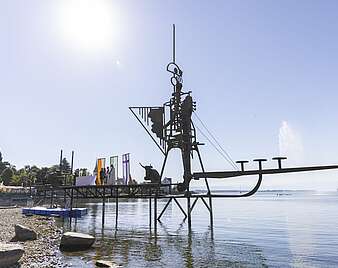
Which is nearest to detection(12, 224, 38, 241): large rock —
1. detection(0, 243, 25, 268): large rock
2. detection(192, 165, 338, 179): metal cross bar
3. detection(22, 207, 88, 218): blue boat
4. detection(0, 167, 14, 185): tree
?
detection(0, 243, 25, 268): large rock

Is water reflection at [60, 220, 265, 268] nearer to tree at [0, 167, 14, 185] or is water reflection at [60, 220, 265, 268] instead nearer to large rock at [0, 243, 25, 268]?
large rock at [0, 243, 25, 268]

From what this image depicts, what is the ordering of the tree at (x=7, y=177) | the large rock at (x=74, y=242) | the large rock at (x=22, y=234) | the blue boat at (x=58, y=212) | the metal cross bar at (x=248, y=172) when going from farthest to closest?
1. the tree at (x=7, y=177)
2. the blue boat at (x=58, y=212)
3. the large rock at (x=22, y=234)
4. the metal cross bar at (x=248, y=172)
5. the large rock at (x=74, y=242)

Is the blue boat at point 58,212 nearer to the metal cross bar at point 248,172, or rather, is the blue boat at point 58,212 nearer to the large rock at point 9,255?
the metal cross bar at point 248,172

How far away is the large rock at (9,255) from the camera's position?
14949 millimetres

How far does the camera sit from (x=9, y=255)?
50.0 ft

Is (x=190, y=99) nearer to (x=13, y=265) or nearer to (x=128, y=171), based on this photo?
(x=128, y=171)

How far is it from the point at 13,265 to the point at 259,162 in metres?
16.1

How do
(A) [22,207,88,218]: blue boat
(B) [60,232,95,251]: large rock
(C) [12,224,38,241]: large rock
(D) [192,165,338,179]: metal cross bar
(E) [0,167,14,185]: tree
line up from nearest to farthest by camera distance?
(B) [60,232,95,251]: large rock
(D) [192,165,338,179]: metal cross bar
(C) [12,224,38,241]: large rock
(A) [22,207,88,218]: blue boat
(E) [0,167,14,185]: tree

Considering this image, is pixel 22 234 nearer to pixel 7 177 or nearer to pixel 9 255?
pixel 9 255

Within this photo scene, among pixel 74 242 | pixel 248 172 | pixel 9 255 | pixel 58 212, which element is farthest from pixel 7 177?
pixel 9 255

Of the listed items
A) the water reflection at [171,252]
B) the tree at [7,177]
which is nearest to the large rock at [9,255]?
the water reflection at [171,252]

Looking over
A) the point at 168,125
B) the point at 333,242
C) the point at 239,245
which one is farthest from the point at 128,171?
the point at 333,242

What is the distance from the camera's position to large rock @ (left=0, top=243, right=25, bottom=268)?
14.9 metres

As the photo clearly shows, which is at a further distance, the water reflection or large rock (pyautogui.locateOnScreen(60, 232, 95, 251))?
large rock (pyautogui.locateOnScreen(60, 232, 95, 251))
